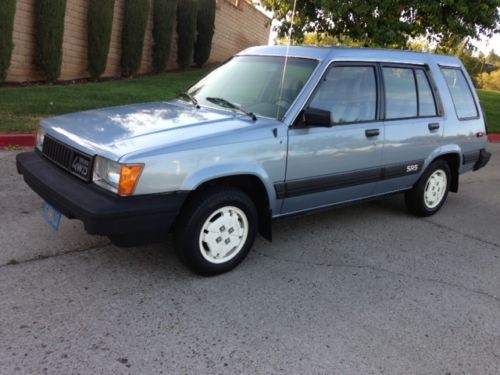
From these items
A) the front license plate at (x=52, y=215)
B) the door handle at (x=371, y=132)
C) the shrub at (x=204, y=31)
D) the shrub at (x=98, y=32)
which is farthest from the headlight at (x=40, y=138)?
the shrub at (x=204, y=31)

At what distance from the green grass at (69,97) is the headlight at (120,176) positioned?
3717 mm

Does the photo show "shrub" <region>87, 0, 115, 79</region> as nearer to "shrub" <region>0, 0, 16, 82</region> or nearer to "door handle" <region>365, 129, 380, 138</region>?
"shrub" <region>0, 0, 16, 82</region>

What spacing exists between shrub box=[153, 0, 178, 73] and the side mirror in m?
12.2

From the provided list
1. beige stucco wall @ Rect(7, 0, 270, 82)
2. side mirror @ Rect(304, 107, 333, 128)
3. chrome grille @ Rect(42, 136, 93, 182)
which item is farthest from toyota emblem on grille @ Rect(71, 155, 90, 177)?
beige stucco wall @ Rect(7, 0, 270, 82)

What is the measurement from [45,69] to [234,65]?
7896 mm

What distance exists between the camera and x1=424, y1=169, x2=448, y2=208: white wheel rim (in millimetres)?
5576

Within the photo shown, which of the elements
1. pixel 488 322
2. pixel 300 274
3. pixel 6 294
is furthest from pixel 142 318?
pixel 488 322

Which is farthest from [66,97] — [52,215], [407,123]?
[407,123]

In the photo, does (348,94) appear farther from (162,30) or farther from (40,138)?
(162,30)

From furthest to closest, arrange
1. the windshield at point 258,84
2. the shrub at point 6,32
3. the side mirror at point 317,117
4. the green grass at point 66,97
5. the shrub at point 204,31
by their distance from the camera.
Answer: the shrub at point 204,31 < the shrub at point 6,32 < the green grass at point 66,97 < the windshield at point 258,84 < the side mirror at point 317,117

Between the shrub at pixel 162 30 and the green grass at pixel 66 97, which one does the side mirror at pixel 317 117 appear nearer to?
the green grass at pixel 66 97

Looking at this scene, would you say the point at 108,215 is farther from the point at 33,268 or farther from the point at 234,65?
the point at 234,65

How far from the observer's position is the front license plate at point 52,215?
11.8 ft

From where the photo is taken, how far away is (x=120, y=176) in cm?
318
